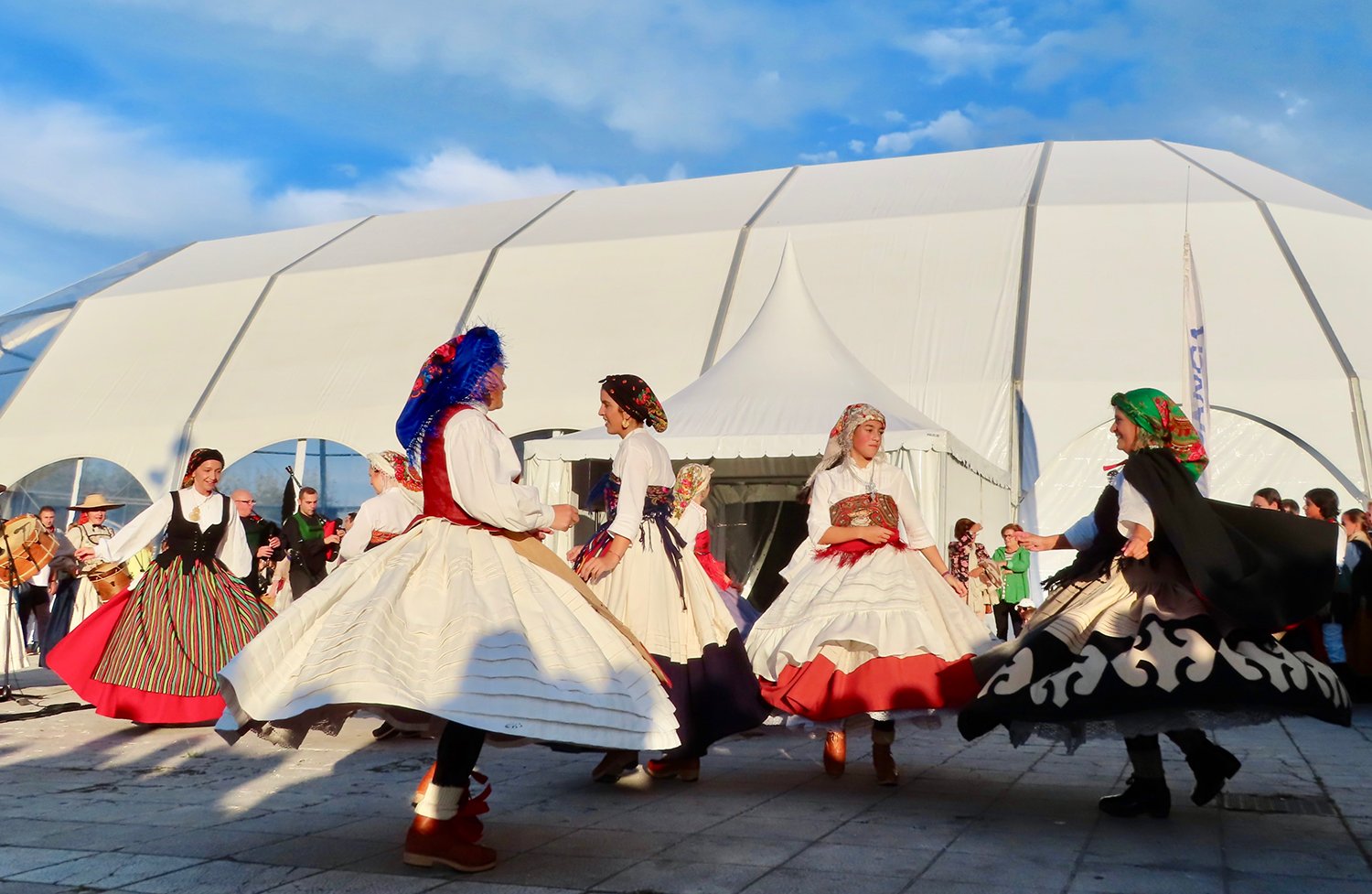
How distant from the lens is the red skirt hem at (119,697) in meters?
5.69

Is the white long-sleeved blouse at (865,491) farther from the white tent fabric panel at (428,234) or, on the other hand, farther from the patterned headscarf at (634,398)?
the white tent fabric panel at (428,234)

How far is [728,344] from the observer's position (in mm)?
14258

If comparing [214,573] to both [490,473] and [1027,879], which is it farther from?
[1027,879]

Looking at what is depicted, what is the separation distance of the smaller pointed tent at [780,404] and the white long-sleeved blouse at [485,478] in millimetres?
6375

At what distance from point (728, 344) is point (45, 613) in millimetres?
8289

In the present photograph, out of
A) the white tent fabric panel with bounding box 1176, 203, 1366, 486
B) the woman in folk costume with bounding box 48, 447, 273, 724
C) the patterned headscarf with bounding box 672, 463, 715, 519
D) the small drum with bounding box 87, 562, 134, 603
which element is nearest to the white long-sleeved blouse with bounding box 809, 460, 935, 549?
the patterned headscarf with bounding box 672, 463, 715, 519

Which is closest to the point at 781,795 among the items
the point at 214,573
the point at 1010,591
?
the point at 214,573

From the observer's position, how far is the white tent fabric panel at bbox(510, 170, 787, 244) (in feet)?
54.6

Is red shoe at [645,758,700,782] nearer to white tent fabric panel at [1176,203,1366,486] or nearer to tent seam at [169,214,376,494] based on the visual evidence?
white tent fabric panel at [1176,203,1366,486]

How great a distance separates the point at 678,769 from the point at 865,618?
0.99 m

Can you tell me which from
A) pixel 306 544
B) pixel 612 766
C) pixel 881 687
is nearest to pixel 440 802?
pixel 612 766

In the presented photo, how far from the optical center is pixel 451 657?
9.10 feet

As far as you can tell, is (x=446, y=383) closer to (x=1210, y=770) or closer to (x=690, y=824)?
(x=690, y=824)

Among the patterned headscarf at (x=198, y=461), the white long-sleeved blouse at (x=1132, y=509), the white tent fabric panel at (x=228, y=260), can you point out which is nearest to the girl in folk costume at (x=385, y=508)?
the patterned headscarf at (x=198, y=461)
